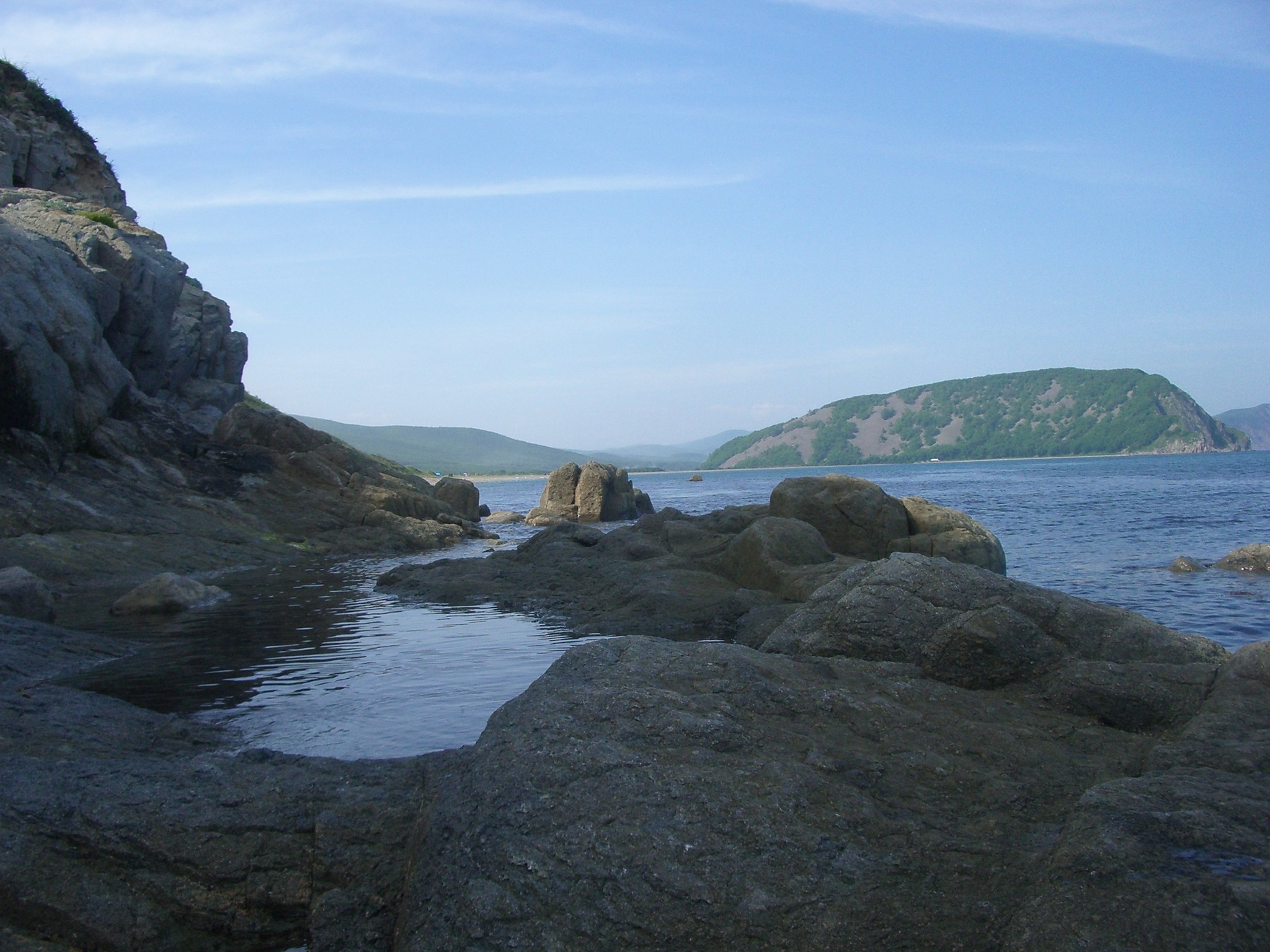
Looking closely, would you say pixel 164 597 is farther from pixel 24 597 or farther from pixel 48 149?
pixel 48 149

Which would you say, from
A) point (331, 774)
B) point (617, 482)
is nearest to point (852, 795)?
point (331, 774)

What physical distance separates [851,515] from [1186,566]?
8.71 m

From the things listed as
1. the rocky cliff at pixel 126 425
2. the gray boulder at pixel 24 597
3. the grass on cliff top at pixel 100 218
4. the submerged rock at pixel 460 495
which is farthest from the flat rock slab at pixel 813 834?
the submerged rock at pixel 460 495

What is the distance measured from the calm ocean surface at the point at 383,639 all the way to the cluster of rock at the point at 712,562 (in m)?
1.36

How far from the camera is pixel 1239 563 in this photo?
68.3 feet

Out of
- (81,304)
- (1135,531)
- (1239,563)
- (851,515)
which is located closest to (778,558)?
(851,515)

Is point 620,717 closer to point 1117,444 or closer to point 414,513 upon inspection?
point 414,513

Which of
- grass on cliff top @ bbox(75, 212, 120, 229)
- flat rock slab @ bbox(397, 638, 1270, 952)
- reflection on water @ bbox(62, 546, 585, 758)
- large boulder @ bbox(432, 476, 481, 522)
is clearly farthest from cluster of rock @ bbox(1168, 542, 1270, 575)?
grass on cliff top @ bbox(75, 212, 120, 229)

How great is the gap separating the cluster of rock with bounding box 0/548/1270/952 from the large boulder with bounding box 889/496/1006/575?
11812mm

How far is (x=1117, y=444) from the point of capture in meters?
175

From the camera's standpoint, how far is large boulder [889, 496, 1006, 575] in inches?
746

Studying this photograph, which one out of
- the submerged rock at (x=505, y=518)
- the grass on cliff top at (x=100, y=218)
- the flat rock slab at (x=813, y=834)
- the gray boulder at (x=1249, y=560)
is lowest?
the submerged rock at (x=505, y=518)

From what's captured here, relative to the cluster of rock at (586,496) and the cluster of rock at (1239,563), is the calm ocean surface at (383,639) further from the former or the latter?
the cluster of rock at (586,496)

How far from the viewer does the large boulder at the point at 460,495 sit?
44875mm
